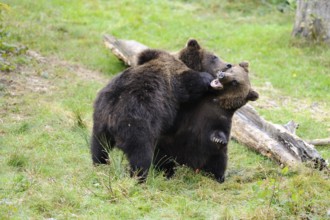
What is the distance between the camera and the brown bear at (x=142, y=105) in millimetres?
6676

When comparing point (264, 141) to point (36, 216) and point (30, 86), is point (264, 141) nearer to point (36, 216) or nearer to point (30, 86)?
point (36, 216)

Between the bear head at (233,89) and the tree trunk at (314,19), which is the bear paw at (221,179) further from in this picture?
the tree trunk at (314,19)

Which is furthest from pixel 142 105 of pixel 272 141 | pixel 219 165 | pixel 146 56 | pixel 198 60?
pixel 272 141

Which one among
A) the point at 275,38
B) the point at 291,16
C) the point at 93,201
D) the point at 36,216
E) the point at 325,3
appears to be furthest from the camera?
the point at 291,16

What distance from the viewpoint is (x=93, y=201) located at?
5918 millimetres

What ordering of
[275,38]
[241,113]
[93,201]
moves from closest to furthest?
[93,201] → [241,113] → [275,38]

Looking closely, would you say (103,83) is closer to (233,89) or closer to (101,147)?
(233,89)

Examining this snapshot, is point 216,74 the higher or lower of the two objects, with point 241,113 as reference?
higher

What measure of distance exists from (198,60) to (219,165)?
148cm

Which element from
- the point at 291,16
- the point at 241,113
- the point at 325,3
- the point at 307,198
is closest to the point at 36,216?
the point at 307,198

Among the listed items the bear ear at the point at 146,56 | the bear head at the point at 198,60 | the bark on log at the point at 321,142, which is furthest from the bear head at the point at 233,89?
the bark on log at the point at 321,142

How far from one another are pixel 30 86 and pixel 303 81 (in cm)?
579

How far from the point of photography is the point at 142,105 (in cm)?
682

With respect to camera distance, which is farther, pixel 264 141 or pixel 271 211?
pixel 264 141
